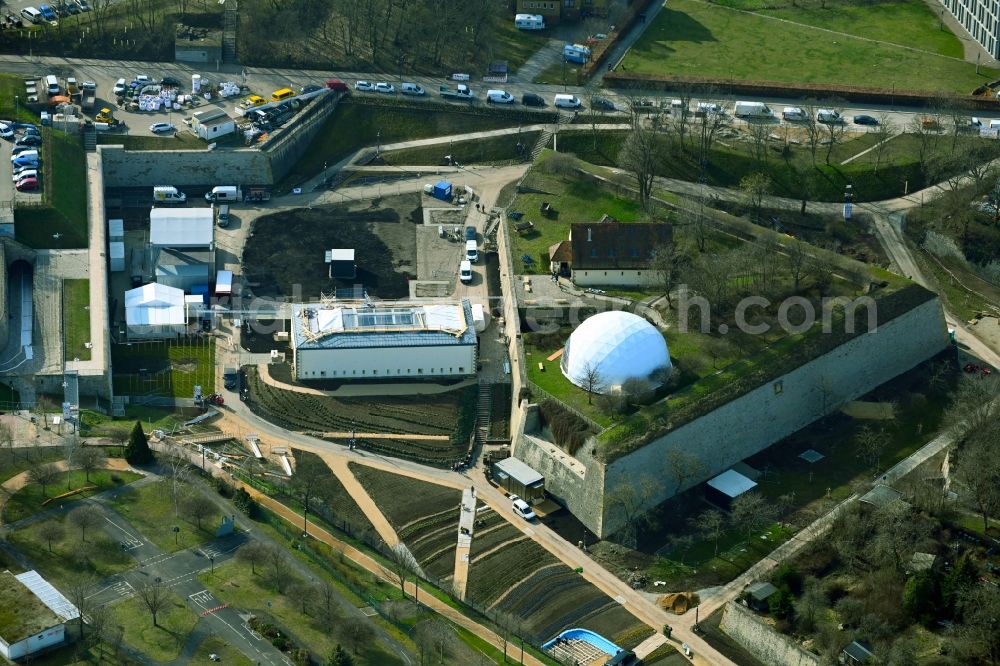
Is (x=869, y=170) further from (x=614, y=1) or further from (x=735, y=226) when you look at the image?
(x=614, y=1)

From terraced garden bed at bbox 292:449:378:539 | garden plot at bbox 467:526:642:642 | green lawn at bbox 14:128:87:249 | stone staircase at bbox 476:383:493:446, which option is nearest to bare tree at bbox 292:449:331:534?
terraced garden bed at bbox 292:449:378:539

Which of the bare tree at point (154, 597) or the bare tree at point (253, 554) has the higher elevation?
the bare tree at point (253, 554)

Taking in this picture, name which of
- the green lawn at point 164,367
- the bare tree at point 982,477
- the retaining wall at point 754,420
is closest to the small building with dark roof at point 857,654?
the bare tree at point 982,477

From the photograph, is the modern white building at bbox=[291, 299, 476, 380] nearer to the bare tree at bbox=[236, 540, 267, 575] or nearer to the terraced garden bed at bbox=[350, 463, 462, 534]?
the terraced garden bed at bbox=[350, 463, 462, 534]

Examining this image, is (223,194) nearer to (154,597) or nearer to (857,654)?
(154,597)

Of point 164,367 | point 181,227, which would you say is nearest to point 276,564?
point 164,367

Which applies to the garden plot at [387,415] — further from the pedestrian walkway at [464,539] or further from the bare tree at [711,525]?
the bare tree at [711,525]
